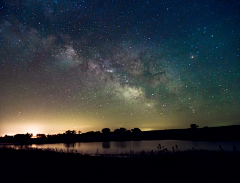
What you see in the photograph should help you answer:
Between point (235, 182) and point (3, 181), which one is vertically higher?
point (3, 181)

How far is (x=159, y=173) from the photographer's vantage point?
29.7ft

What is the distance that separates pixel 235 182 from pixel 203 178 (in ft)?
4.65

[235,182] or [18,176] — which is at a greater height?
[18,176]

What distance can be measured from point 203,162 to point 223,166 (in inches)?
49.9

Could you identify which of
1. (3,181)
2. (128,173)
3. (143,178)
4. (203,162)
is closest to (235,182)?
(203,162)

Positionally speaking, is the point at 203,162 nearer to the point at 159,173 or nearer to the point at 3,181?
the point at 159,173

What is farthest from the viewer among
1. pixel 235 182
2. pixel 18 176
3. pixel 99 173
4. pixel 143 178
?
pixel 99 173

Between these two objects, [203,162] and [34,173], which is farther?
[203,162]

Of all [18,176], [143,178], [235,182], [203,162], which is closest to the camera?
[235,182]

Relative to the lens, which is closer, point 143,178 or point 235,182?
point 235,182

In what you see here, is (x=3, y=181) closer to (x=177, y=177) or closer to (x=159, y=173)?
(x=159, y=173)

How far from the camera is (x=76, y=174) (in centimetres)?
927

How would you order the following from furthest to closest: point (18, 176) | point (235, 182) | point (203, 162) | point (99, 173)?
point (203, 162)
point (99, 173)
point (18, 176)
point (235, 182)

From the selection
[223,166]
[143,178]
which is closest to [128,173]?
[143,178]
